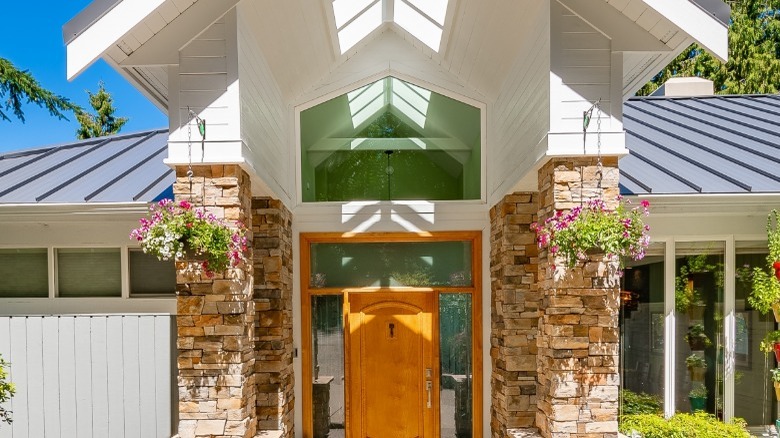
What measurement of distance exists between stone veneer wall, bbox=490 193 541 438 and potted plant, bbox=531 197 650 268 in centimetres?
146

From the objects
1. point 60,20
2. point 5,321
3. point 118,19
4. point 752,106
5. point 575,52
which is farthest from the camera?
point 60,20

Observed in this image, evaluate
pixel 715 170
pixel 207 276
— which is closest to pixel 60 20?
pixel 207 276

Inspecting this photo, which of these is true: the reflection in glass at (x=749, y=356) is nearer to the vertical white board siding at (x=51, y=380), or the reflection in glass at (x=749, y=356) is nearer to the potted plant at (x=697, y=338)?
the potted plant at (x=697, y=338)

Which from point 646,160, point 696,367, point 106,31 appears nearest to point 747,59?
point 646,160

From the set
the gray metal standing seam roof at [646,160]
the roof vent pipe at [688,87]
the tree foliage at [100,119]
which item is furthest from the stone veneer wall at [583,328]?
the tree foliage at [100,119]

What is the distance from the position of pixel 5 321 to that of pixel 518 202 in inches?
201

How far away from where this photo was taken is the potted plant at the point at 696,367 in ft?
20.0

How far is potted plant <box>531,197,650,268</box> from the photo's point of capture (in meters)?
4.02

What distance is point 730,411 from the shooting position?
238 inches

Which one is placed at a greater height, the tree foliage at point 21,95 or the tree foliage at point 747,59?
the tree foliage at point 747,59

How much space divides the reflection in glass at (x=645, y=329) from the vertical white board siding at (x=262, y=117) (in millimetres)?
3962

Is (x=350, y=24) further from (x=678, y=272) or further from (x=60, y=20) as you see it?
(x=60, y=20)

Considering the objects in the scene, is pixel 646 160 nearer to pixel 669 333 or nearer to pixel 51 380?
pixel 669 333

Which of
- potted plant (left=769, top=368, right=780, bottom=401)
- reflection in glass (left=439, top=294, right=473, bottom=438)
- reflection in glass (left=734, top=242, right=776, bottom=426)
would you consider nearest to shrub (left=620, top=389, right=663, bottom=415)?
reflection in glass (left=734, top=242, right=776, bottom=426)
